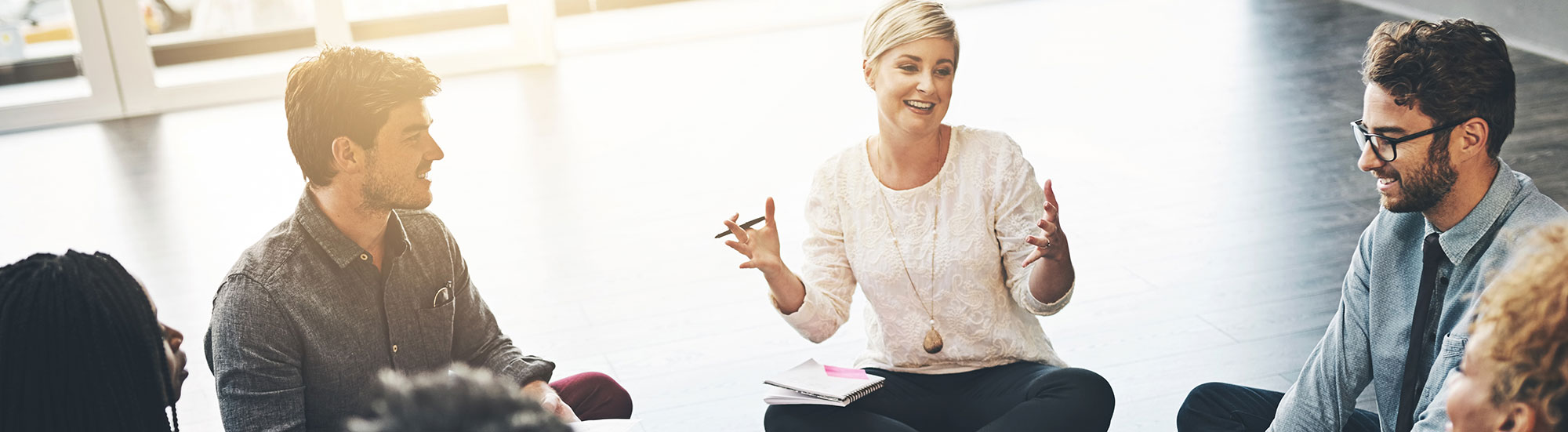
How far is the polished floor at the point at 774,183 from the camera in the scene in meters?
3.61

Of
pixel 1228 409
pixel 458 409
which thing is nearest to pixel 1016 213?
pixel 1228 409

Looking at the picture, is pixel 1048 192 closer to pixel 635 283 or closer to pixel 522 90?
pixel 635 283

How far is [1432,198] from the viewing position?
2.10 metres

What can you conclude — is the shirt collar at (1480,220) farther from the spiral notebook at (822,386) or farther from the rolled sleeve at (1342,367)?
the spiral notebook at (822,386)

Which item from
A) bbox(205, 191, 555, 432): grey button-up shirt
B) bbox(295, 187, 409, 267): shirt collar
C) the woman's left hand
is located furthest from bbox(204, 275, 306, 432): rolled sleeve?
the woman's left hand

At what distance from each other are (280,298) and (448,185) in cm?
323

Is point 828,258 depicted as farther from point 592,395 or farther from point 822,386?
point 592,395

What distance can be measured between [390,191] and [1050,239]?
43.6 inches

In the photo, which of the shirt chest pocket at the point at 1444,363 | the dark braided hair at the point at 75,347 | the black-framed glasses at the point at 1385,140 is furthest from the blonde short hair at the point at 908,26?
the dark braided hair at the point at 75,347

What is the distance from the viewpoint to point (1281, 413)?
92.7 inches

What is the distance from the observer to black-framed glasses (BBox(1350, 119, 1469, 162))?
209 cm

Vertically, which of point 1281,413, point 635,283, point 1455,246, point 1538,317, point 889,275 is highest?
point 1538,317

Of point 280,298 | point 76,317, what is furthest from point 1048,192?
point 76,317

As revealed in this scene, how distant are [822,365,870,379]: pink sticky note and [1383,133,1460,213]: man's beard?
3.15 feet
